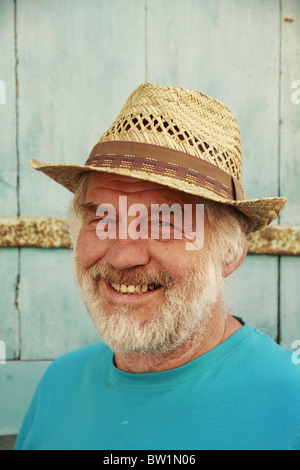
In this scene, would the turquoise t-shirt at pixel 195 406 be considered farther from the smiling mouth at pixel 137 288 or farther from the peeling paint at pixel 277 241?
the peeling paint at pixel 277 241

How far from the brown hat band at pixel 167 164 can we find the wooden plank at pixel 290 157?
997 mm

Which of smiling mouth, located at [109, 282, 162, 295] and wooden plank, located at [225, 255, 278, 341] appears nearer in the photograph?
smiling mouth, located at [109, 282, 162, 295]

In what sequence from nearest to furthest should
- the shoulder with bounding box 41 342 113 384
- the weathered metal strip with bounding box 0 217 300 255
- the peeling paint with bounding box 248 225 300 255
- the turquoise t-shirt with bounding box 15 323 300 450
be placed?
the turquoise t-shirt with bounding box 15 323 300 450 → the shoulder with bounding box 41 342 113 384 → the weathered metal strip with bounding box 0 217 300 255 → the peeling paint with bounding box 248 225 300 255

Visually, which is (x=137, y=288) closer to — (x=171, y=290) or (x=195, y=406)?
(x=171, y=290)

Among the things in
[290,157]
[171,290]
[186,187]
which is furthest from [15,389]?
[290,157]

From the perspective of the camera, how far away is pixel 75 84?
2.02 meters

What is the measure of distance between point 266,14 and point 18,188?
1547 mm

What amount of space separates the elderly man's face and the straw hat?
0.07 metres

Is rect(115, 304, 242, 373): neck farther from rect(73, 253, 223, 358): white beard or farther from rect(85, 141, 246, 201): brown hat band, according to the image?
rect(85, 141, 246, 201): brown hat band

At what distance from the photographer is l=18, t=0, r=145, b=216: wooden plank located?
200cm

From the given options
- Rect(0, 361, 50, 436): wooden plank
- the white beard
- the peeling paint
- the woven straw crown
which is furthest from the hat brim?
Rect(0, 361, 50, 436): wooden plank

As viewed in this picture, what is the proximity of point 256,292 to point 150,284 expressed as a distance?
1.04m

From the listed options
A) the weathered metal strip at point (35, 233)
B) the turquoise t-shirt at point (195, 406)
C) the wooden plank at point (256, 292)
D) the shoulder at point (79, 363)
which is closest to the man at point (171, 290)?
the turquoise t-shirt at point (195, 406)

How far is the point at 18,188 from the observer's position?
6.63ft
